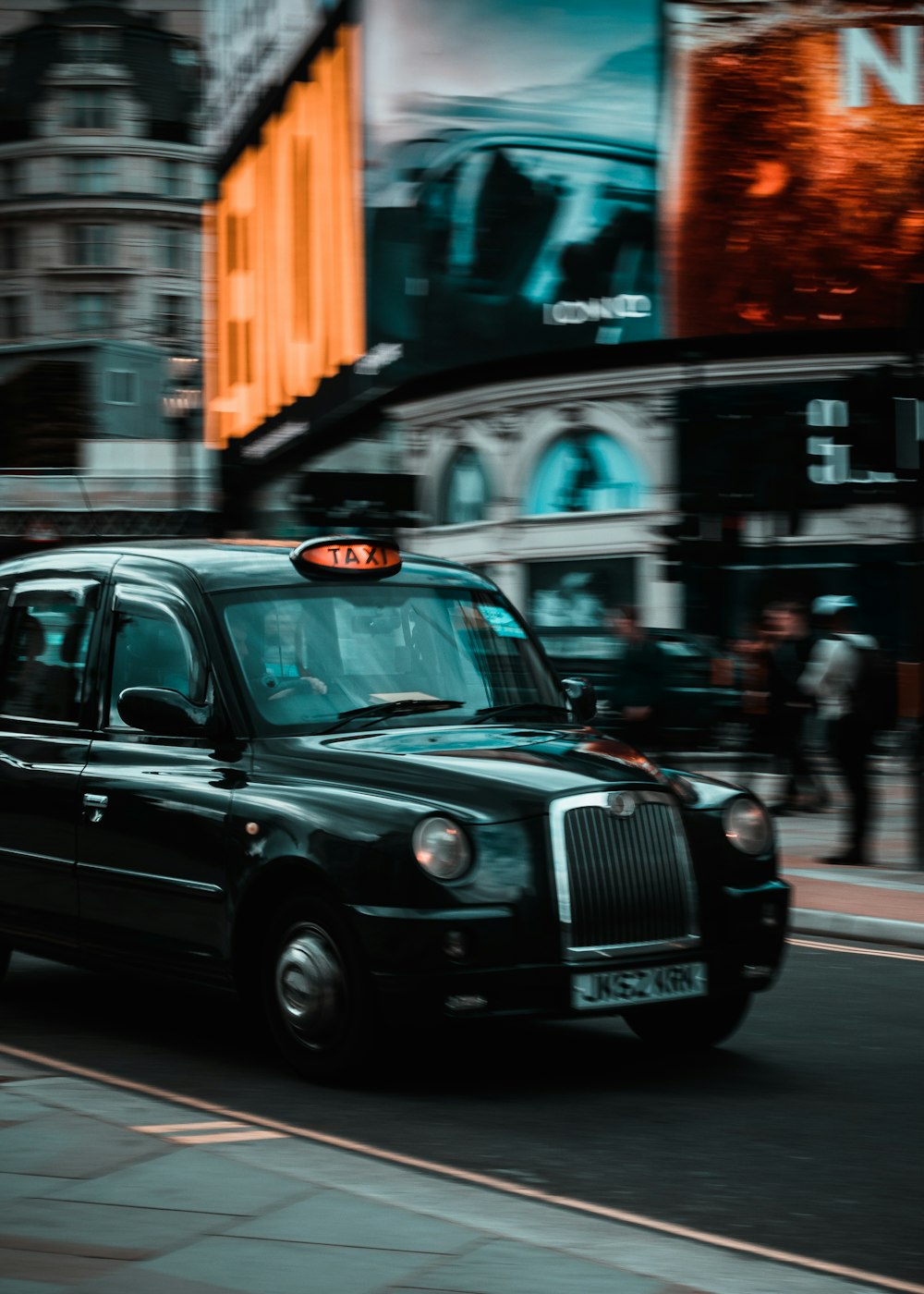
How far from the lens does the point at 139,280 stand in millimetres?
92812

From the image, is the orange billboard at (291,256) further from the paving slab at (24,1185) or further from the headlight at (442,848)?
the paving slab at (24,1185)

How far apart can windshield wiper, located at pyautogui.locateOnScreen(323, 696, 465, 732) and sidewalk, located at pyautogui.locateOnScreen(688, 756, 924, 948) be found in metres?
4.13

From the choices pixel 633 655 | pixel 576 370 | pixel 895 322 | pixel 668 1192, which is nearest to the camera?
pixel 668 1192

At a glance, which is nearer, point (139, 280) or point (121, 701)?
point (121, 701)

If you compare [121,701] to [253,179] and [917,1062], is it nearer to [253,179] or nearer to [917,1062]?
[917,1062]

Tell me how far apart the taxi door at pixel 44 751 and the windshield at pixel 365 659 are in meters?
0.86

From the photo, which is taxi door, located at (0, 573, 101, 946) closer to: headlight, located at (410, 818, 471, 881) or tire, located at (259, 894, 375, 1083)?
tire, located at (259, 894, 375, 1083)

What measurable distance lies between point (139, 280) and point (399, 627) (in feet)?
289

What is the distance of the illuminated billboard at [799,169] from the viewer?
30406 millimetres

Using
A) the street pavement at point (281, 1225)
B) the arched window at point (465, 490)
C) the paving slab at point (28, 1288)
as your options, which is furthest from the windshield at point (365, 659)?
the arched window at point (465, 490)

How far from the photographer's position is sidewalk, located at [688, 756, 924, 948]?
35.3ft

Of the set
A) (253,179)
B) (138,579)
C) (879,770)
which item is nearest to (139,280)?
(253,179)

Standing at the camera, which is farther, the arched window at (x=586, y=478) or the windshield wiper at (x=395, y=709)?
the arched window at (x=586, y=478)

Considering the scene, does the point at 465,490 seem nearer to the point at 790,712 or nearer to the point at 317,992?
the point at 790,712
